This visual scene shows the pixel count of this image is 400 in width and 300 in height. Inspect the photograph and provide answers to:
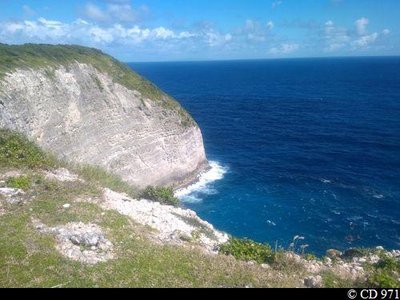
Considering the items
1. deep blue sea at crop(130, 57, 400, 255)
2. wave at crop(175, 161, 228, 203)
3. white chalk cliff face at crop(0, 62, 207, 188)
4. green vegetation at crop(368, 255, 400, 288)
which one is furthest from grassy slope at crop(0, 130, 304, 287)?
wave at crop(175, 161, 228, 203)

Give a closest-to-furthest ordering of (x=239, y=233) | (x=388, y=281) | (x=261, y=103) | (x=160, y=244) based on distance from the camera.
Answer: (x=388, y=281)
(x=160, y=244)
(x=239, y=233)
(x=261, y=103)

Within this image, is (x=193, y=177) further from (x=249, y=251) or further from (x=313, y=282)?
(x=313, y=282)

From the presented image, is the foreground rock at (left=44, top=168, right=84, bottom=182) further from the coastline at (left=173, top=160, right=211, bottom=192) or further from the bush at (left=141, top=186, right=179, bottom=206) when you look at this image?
the coastline at (left=173, top=160, right=211, bottom=192)

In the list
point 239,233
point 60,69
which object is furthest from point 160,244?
point 60,69

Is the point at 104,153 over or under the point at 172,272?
under

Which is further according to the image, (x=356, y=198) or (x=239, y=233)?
(x=356, y=198)

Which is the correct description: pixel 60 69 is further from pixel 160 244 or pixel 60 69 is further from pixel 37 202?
pixel 160 244

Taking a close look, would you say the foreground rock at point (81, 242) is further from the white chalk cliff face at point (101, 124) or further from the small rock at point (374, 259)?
the white chalk cliff face at point (101, 124)
